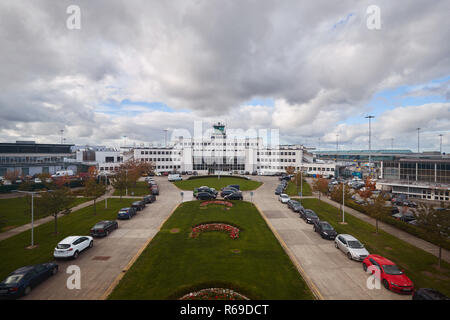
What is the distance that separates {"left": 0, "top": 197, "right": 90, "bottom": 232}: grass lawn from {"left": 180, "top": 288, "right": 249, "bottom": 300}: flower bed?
20.6 metres

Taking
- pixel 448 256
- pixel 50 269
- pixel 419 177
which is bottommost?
pixel 448 256

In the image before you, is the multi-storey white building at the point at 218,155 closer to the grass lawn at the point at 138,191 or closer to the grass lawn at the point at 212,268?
the grass lawn at the point at 138,191

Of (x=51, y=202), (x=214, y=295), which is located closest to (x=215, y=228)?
(x=214, y=295)

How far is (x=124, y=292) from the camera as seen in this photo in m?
13.0

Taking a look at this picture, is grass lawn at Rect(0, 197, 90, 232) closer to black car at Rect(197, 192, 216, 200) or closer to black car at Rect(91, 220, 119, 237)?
black car at Rect(91, 220, 119, 237)

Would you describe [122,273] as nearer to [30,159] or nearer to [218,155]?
[218,155]

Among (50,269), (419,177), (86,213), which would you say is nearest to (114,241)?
(50,269)

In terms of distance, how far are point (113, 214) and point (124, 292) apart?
2104 centimetres

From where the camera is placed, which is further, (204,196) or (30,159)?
(30,159)

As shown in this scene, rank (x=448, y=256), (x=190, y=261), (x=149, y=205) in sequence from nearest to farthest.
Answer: (x=190, y=261), (x=448, y=256), (x=149, y=205)

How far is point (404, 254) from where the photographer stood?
767 inches

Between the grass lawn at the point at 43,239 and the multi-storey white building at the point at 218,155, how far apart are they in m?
51.7

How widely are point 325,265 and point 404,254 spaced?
8.57m
